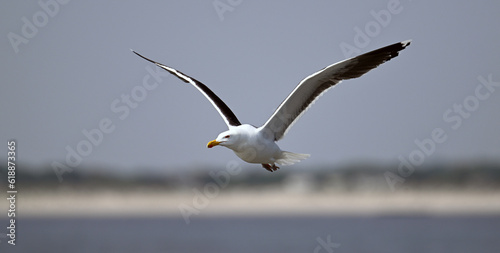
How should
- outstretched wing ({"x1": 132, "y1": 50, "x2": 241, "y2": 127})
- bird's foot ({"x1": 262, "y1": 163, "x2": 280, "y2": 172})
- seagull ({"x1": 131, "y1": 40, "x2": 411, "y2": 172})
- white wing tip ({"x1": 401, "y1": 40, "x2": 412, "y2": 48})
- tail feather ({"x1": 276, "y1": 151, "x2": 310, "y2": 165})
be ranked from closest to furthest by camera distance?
white wing tip ({"x1": 401, "y1": 40, "x2": 412, "y2": 48}), seagull ({"x1": 131, "y1": 40, "x2": 411, "y2": 172}), tail feather ({"x1": 276, "y1": 151, "x2": 310, "y2": 165}), bird's foot ({"x1": 262, "y1": 163, "x2": 280, "y2": 172}), outstretched wing ({"x1": 132, "y1": 50, "x2": 241, "y2": 127})

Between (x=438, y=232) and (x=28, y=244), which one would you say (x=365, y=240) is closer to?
(x=438, y=232)

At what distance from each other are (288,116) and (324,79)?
91 cm

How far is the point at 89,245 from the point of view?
42.7m

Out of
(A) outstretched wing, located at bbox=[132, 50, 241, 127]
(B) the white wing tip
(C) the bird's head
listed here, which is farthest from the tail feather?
(B) the white wing tip

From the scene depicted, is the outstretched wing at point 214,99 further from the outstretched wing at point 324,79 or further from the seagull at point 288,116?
the outstretched wing at point 324,79

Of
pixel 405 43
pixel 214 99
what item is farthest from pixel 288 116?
pixel 405 43

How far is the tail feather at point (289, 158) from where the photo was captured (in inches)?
507

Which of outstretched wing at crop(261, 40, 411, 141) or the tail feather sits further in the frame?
the tail feather

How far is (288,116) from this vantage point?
42.3 ft

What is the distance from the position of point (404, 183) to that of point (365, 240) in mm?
41993

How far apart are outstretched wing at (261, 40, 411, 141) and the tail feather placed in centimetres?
46

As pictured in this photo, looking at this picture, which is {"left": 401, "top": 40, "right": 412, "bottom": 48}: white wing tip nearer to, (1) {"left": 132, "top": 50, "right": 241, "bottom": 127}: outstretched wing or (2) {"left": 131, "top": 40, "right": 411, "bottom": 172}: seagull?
(2) {"left": 131, "top": 40, "right": 411, "bottom": 172}: seagull

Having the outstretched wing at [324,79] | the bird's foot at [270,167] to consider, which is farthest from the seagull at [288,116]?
the bird's foot at [270,167]

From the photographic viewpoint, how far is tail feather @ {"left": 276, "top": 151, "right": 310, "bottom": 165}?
12.9 meters
